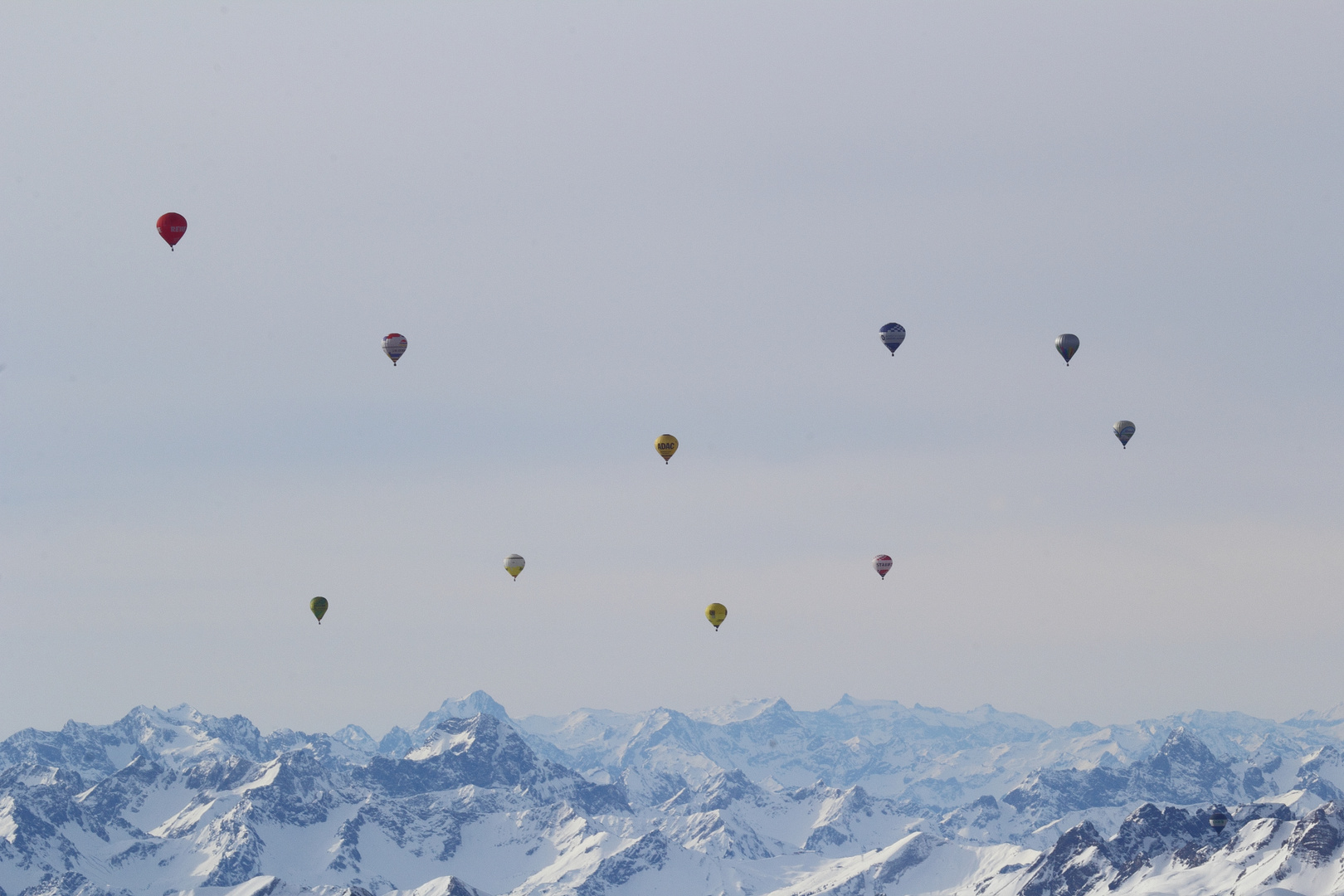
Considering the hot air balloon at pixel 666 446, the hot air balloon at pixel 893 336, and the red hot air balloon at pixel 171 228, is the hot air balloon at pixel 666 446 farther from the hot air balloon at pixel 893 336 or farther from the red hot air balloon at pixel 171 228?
the red hot air balloon at pixel 171 228

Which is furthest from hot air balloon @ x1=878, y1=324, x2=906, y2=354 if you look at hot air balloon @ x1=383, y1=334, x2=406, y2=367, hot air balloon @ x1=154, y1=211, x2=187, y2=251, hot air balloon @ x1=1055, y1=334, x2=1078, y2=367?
hot air balloon @ x1=154, y1=211, x2=187, y2=251

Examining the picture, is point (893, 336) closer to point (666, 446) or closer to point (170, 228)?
point (666, 446)

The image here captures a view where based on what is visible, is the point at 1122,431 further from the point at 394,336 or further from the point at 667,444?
the point at 394,336

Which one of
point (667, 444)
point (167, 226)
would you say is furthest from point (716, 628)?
point (167, 226)

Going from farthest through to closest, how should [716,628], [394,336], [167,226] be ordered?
[716,628] → [394,336] → [167,226]

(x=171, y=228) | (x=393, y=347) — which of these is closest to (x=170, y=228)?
(x=171, y=228)

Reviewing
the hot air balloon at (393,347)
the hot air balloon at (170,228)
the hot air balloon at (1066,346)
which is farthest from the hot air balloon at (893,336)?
the hot air balloon at (170,228)

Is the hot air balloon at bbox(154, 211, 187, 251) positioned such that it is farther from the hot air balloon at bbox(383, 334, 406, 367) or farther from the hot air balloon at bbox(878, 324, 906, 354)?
A: the hot air balloon at bbox(878, 324, 906, 354)
